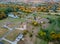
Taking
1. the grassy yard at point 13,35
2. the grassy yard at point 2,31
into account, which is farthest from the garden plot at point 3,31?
→ the grassy yard at point 13,35

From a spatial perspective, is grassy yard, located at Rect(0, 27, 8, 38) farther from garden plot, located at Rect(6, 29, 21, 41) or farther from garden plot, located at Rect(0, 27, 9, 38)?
garden plot, located at Rect(6, 29, 21, 41)

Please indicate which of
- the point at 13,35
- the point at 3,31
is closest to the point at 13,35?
the point at 13,35

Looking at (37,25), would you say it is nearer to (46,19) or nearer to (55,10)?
(46,19)

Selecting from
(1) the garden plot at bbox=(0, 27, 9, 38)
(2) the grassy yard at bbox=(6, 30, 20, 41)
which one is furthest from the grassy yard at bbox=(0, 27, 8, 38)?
(2) the grassy yard at bbox=(6, 30, 20, 41)

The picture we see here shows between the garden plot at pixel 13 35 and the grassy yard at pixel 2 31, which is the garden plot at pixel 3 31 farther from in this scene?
the garden plot at pixel 13 35

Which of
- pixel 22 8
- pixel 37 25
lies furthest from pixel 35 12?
pixel 37 25

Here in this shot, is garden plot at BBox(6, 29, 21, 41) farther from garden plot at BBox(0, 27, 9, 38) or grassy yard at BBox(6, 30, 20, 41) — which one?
garden plot at BBox(0, 27, 9, 38)

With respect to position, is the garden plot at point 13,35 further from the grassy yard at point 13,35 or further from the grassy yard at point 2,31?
the grassy yard at point 2,31

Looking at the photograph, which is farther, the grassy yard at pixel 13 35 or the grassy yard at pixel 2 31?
the grassy yard at pixel 2 31

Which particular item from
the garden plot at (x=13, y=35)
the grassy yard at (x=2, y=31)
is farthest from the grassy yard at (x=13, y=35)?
the grassy yard at (x=2, y=31)

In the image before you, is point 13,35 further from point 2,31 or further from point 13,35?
point 2,31

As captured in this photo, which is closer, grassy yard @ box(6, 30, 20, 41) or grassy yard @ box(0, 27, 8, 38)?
grassy yard @ box(6, 30, 20, 41)
